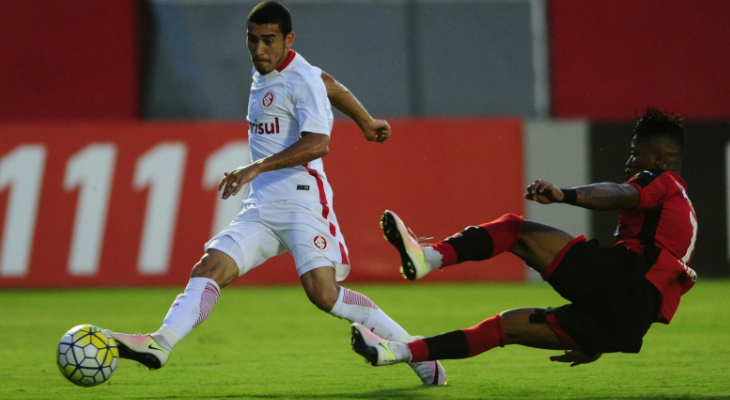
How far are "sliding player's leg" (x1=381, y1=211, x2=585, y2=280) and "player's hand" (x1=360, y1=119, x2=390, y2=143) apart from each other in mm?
1116

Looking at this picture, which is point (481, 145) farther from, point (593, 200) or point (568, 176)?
point (593, 200)

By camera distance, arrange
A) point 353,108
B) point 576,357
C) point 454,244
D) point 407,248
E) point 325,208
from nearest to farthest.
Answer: point 407,248
point 454,244
point 576,357
point 325,208
point 353,108

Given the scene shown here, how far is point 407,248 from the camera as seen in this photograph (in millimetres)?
4871

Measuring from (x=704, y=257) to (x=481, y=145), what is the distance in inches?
127

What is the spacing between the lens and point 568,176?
13.2 m

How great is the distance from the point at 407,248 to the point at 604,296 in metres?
1.00

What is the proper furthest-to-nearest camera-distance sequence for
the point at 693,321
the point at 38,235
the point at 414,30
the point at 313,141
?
the point at 414,30 < the point at 38,235 < the point at 693,321 < the point at 313,141

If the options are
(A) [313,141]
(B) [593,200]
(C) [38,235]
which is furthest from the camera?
(C) [38,235]

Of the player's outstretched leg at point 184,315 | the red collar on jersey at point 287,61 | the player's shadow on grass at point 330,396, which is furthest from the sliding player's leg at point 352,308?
the red collar on jersey at point 287,61

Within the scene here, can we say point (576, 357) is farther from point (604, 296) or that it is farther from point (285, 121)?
point (285, 121)

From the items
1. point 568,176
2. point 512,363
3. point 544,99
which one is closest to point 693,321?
point 512,363

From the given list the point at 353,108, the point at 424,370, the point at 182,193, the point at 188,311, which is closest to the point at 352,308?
the point at 424,370

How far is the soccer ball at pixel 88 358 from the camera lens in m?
4.83

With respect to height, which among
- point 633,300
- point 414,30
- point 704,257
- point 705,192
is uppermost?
point 414,30
